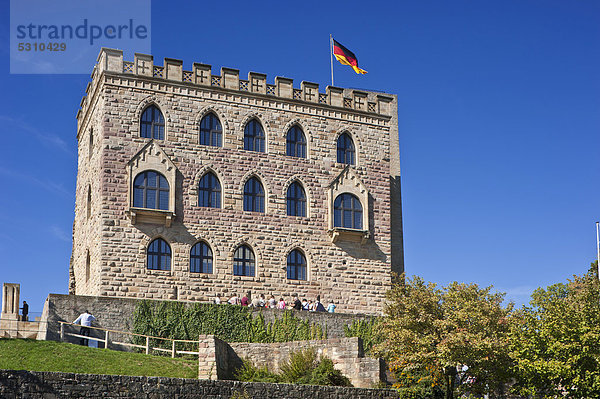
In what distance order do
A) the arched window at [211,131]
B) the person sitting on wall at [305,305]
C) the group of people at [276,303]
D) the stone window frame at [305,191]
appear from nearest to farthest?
the group of people at [276,303]
the person sitting on wall at [305,305]
the arched window at [211,131]
the stone window frame at [305,191]

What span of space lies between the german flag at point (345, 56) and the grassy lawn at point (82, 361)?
18.4 m

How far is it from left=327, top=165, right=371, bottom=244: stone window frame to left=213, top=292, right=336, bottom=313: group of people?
3.29m

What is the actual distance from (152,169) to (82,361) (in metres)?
11.1

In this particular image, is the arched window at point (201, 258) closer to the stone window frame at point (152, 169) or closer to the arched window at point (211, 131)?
the stone window frame at point (152, 169)

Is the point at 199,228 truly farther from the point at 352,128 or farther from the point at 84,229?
the point at 352,128

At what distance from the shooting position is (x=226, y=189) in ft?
126

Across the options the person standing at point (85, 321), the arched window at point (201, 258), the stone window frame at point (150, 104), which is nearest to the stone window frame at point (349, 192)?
the arched window at point (201, 258)

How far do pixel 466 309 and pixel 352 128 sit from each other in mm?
13552

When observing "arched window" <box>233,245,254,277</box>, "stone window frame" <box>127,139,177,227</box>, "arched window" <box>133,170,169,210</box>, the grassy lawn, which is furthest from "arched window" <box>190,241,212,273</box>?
the grassy lawn

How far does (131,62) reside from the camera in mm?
38312

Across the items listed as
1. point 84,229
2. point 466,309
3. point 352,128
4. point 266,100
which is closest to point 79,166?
point 84,229

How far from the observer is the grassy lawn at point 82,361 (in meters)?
27.3

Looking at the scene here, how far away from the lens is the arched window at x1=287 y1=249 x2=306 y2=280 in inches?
1524

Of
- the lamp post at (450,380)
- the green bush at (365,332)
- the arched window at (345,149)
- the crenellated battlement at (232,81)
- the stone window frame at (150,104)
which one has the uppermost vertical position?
the crenellated battlement at (232,81)
